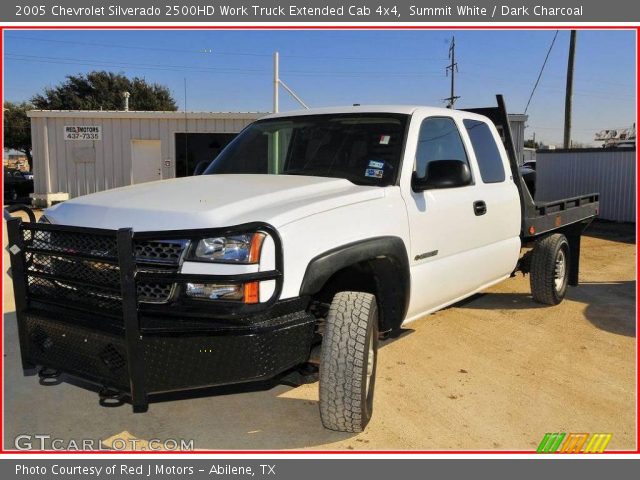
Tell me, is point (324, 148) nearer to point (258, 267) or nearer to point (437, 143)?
point (437, 143)

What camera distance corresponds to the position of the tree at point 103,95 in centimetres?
4922

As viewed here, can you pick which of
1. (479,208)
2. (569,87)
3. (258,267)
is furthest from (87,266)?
(569,87)

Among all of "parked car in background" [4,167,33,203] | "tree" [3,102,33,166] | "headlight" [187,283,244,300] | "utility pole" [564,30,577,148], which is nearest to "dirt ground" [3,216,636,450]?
"headlight" [187,283,244,300]

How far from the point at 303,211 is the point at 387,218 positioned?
2.48 ft

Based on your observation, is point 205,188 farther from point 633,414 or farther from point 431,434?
point 633,414

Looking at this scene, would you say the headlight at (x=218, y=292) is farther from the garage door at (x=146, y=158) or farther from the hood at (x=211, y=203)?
the garage door at (x=146, y=158)

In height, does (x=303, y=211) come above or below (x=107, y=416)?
above

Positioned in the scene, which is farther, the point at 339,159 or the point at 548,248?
the point at 548,248

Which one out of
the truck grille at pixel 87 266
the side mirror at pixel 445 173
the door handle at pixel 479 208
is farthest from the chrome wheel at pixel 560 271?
the truck grille at pixel 87 266

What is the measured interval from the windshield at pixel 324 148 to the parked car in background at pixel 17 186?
815 inches

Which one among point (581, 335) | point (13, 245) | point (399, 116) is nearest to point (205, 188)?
point (13, 245)

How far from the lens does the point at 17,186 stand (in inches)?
922

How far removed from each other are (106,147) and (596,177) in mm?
14881

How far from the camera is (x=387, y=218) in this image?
366 centimetres
